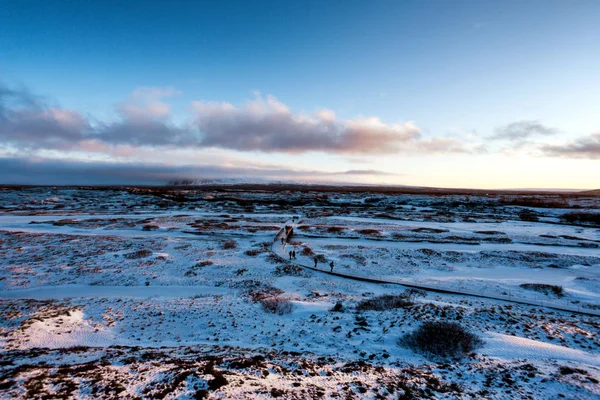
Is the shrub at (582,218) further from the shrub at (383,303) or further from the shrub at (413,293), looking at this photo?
the shrub at (383,303)

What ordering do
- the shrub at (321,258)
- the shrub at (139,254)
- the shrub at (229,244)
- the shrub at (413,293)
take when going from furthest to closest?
the shrub at (229,244) → the shrub at (321,258) → the shrub at (139,254) → the shrub at (413,293)

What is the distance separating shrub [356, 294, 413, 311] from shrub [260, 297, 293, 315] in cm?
489

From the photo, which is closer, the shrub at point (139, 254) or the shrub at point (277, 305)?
the shrub at point (277, 305)

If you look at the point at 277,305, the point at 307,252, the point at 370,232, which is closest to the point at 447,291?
the point at 277,305

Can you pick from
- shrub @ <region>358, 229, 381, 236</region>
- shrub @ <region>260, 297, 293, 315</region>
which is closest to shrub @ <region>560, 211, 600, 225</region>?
shrub @ <region>358, 229, 381, 236</region>

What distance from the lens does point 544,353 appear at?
1266 centimetres

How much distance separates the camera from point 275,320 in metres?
17.8

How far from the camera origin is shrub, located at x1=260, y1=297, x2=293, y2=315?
62.5ft

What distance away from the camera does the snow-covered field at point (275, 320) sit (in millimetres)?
10141

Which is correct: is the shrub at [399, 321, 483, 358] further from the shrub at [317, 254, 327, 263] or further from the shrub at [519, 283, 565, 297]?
the shrub at [317, 254, 327, 263]

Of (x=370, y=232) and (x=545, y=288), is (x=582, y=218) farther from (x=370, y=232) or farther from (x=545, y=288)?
(x=545, y=288)

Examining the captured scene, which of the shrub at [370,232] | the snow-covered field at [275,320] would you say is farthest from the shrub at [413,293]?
the shrub at [370,232]

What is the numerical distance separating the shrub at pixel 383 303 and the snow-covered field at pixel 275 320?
0.99 m

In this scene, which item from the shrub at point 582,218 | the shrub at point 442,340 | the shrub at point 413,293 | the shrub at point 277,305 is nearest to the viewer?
the shrub at point 442,340
